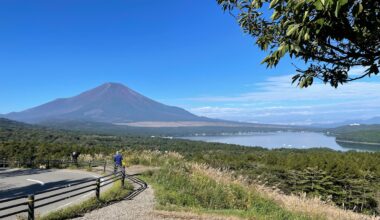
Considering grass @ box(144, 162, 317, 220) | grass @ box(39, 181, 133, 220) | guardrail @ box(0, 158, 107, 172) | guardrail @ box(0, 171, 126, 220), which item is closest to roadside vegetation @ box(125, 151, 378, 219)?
grass @ box(144, 162, 317, 220)

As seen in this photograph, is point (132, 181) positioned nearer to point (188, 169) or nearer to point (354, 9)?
point (188, 169)

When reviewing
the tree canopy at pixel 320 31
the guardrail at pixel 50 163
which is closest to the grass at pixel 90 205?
the tree canopy at pixel 320 31

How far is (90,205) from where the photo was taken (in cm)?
1504

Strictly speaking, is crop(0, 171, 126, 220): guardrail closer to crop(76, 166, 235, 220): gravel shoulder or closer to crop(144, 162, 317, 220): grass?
crop(76, 166, 235, 220): gravel shoulder

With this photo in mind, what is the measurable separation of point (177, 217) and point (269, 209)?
11.8ft

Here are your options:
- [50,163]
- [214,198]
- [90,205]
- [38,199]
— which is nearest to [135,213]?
[90,205]

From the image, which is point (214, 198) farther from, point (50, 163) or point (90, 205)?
point (50, 163)

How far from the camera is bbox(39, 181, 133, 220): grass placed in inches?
506

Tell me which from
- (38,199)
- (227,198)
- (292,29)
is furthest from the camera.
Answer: (227,198)

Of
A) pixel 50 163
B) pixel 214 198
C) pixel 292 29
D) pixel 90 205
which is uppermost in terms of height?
pixel 292 29

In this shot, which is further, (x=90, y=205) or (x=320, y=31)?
(x=90, y=205)

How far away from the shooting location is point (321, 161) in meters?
46.8

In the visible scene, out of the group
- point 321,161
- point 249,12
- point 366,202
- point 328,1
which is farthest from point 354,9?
point 321,161

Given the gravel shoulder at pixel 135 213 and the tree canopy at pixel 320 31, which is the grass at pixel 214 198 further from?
the tree canopy at pixel 320 31
